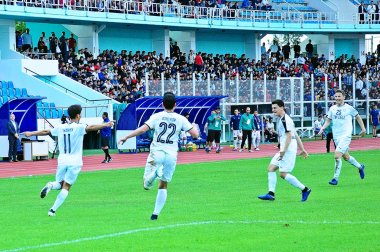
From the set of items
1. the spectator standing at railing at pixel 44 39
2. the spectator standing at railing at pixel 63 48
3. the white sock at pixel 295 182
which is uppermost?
the spectator standing at railing at pixel 44 39

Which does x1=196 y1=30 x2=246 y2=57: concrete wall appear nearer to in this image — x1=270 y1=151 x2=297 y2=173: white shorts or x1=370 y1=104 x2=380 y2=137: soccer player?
x1=370 y1=104 x2=380 y2=137: soccer player

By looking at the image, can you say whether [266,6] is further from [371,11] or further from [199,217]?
[199,217]

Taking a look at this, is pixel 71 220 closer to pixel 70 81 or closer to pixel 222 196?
pixel 222 196

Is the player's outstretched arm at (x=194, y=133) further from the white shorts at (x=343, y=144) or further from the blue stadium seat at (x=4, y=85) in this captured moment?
the blue stadium seat at (x=4, y=85)

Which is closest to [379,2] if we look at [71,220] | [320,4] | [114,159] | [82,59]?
[320,4]

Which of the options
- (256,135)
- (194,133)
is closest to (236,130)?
(256,135)

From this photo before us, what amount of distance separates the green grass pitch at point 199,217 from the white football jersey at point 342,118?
121cm

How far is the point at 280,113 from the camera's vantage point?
19062 mm

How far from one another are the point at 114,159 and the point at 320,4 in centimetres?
3982

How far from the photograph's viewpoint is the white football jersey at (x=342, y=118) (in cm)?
2350

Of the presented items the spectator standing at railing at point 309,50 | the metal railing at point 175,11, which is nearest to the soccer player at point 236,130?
the metal railing at point 175,11

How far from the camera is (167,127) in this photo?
52.5 feet

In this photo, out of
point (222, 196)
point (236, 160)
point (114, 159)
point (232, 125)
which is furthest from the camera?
point (232, 125)

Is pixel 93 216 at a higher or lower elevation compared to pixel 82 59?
lower
